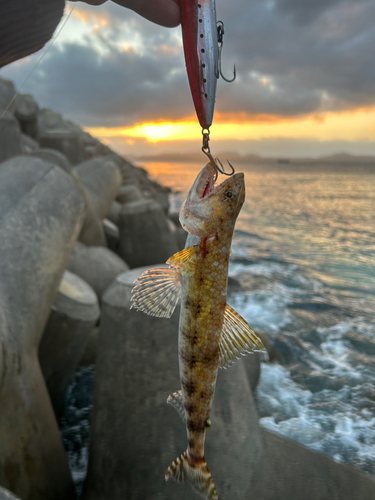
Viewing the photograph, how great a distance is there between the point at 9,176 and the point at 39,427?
128 inches

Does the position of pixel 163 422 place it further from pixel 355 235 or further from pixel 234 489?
pixel 355 235

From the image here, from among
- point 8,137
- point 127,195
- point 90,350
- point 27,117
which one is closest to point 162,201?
point 127,195

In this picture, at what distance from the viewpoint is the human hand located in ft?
6.73

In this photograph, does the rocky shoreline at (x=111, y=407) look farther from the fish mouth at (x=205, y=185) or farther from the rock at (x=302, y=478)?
the fish mouth at (x=205, y=185)

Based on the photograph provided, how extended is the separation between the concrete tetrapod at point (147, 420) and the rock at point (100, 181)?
7527 mm

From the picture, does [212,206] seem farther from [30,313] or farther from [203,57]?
[30,313]

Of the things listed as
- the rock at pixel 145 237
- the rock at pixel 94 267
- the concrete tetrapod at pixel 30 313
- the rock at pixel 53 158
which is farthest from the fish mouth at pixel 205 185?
the rock at pixel 145 237

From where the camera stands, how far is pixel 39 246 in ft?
15.0

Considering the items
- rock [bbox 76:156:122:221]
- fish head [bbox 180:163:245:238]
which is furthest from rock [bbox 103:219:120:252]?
fish head [bbox 180:163:245:238]

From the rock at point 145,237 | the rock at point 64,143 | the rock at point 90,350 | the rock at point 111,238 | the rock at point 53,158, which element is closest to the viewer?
the rock at point 90,350

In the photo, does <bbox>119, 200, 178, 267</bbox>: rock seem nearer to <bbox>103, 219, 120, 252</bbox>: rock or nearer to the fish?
<bbox>103, 219, 120, 252</bbox>: rock

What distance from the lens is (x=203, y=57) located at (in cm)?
169

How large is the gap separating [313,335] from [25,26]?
8.48 metres

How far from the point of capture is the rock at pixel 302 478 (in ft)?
11.2
